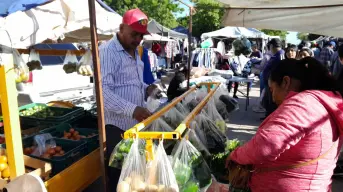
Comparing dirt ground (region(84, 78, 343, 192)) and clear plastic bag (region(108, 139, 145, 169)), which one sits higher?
clear plastic bag (region(108, 139, 145, 169))

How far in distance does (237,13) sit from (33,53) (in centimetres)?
327

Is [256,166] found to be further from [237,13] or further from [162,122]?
[237,13]

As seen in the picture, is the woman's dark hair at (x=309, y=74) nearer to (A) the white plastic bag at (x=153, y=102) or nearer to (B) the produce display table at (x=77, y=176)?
(A) the white plastic bag at (x=153, y=102)

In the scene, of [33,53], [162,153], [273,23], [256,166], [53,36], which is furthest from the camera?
[33,53]

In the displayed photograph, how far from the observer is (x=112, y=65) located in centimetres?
262

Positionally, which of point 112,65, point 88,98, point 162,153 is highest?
point 112,65

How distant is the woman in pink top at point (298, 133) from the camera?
5.24 feet

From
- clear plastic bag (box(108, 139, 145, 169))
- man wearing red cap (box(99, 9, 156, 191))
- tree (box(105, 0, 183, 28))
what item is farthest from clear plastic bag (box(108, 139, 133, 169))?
tree (box(105, 0, 183, 28))

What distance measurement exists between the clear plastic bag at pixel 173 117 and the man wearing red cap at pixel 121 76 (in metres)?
0.19

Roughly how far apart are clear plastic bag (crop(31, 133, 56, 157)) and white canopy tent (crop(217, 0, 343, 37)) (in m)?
2.34

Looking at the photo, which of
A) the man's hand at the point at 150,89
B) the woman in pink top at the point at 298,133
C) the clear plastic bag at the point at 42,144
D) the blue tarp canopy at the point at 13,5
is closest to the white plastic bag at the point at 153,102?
the man's hand at the point at 150,89

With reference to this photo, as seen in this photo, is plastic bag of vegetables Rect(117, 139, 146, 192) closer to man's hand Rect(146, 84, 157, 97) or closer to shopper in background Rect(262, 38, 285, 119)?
man's hand Rect(146, 84, 157, 97)

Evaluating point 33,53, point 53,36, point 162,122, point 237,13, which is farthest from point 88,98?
point 162,122

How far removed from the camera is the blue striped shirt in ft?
8.30
